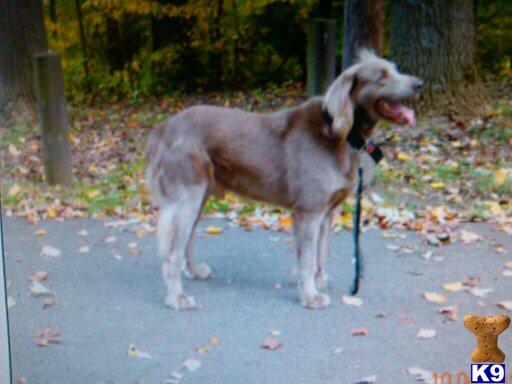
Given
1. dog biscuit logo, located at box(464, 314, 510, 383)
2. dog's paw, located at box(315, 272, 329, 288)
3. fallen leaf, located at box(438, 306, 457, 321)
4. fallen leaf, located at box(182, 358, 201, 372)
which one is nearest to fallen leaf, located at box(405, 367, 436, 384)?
dog biscuit logo, located at box(464, 314, 510, 383)

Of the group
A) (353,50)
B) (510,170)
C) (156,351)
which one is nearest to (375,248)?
(510,170)

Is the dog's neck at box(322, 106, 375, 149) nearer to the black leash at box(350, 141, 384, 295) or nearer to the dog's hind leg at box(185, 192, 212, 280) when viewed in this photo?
the black leash at box(350, 141, 384, 295)

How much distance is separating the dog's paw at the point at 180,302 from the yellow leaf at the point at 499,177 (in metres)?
1.63

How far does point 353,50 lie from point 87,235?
4.87 feet

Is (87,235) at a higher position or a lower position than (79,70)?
lower

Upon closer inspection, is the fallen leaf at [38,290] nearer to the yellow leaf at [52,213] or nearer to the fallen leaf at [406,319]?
the yellow leaf at [52,213]

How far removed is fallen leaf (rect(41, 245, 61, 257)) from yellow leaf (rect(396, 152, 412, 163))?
1.65 meters

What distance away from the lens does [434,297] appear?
3.20 meters

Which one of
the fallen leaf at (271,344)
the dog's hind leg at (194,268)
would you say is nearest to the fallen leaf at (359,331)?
the fallen leaf at (271,344)

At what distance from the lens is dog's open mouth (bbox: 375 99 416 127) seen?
3.04m

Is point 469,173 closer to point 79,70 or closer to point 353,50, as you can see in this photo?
point 353,50

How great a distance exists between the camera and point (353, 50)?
3125mm

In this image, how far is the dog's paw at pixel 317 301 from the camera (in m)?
3.31

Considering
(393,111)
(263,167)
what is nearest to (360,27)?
(393,111)
